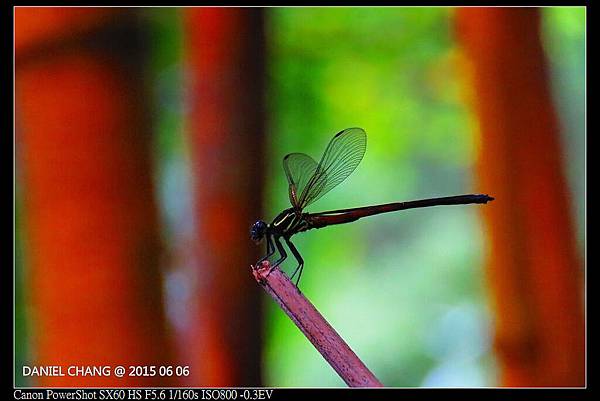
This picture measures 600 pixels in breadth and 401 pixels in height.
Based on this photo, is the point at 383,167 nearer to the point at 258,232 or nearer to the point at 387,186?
the point at 387,186

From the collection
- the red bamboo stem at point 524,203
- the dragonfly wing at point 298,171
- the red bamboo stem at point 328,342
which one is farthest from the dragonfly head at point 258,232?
the red bamboo stem at point 524,203

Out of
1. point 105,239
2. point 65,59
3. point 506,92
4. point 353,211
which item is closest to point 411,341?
point 353,211

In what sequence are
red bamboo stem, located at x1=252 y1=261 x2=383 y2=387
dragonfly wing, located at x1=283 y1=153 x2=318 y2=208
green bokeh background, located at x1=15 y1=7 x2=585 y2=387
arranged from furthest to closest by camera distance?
green bokeh background, located at x1=15 y1=7 x2=585 y2=387
dragonfly wing, located at x1=283 y1=153 x2=318 y2=208
red bamboo stem, located at x1=252 y1=261 x2=383 y2=387

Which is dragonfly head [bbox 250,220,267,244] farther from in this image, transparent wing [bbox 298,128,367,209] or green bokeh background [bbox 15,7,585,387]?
green bokeh background [bbox 15,7,585,387]

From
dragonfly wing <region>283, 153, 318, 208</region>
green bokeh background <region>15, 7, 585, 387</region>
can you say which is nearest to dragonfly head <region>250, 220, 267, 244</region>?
dragonfly wing <region>283, 153, 318, 208</region>

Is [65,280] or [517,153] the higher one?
[517,153]

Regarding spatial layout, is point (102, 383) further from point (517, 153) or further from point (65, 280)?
point (517, 153)

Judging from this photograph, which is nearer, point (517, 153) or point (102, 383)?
point (102, 383)

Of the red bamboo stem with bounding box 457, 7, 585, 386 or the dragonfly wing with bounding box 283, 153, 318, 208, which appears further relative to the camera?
the red bamboo stem with bounding box 457, 7, 585, 386
